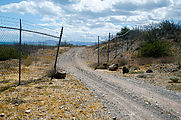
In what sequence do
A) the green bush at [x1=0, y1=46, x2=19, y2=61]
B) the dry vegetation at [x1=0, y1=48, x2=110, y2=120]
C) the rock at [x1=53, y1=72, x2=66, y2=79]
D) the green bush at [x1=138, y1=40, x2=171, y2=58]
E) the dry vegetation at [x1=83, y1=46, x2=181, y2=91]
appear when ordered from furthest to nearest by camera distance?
the green bush at [x1=138, y1=40, x2=171, y2=58], the green bush at [x1=0, y1=46, x2=19, y2=61], the rock at [x1=53, y1=72, x2=66, y2=79], the dry vegetation at [x1=83, y1=46, x2=181, y2=91], the dry vegetation at [x1=0, y1=48, x2=110, y2=120]

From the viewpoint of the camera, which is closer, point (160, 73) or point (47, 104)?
point (47, 104)

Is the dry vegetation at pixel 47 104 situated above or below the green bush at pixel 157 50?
below


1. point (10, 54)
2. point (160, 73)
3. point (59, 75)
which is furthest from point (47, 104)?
point (10, 54)

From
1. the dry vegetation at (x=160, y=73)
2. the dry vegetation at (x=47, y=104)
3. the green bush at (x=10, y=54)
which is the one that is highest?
the green bush at (x=10, y=54)

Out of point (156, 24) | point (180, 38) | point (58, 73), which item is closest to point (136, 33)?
point (156, 24)

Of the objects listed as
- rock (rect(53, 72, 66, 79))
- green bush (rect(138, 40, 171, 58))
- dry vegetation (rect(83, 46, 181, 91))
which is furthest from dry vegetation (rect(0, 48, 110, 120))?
green bush (rect(138, 40, 171, 58))

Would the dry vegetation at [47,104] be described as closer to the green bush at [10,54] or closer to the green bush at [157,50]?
the green bush at [10,54]

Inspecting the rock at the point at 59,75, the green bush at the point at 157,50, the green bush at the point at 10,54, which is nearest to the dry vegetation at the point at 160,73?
the green bush at the point at 157,50

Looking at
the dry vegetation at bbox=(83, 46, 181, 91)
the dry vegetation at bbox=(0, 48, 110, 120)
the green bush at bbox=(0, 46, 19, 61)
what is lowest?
the dry vegetation at bbox=(0, 48, 110, 120)

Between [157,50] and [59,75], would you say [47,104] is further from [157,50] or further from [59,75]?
[157,50]

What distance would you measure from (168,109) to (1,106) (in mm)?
5754

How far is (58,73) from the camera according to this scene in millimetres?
12219

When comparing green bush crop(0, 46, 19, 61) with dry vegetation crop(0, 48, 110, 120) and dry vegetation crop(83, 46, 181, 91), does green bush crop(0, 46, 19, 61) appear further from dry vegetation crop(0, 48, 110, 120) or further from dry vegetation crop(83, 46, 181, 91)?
dry vegetation crop(0, 48, 110, 120)

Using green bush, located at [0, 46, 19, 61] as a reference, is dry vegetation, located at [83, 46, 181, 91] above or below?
below
